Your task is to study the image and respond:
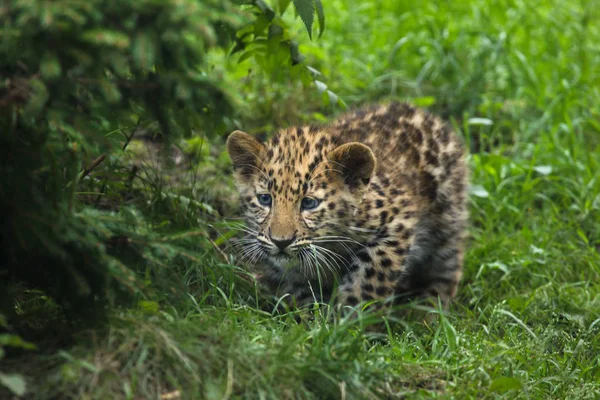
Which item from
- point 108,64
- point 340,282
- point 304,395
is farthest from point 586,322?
point 108,64

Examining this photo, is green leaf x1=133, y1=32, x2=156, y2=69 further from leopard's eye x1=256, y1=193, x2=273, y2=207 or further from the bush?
leopard's eye x1=256, y1=193, x2=273, y2=207

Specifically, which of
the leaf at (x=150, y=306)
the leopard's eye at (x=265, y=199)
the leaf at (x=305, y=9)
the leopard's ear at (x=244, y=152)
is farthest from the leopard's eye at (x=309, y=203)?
the leaf at (x=150, y=306)

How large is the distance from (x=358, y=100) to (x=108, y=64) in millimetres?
4874

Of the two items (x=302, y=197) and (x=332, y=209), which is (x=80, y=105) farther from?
(x=332, y=209)

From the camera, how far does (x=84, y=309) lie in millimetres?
3717

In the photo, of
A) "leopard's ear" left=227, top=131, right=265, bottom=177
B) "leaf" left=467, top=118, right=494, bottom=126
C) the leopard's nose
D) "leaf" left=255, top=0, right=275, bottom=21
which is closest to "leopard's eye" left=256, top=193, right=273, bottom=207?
"leopard's ear" left=227, top=131, right=265, bottom=177

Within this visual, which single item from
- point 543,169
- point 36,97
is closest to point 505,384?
point 36,97

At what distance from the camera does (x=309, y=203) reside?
527 cm

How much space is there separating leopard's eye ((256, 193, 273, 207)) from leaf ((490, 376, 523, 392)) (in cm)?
191

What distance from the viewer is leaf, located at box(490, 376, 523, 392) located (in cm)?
406

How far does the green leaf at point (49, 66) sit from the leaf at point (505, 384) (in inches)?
95.7

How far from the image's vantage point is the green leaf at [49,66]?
125 inches

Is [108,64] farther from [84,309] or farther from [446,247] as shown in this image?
[446,247]

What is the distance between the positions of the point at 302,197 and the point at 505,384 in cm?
176
